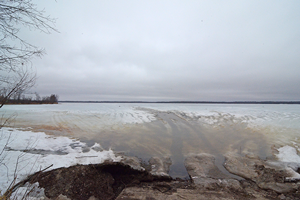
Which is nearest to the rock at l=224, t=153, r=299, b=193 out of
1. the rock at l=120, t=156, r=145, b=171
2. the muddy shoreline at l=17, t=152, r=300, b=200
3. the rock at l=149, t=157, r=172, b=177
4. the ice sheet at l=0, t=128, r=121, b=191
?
the muddy shoreline at l=17, t=152, r=300, b=200

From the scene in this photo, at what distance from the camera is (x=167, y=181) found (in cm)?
439

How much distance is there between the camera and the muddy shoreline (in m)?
3.57

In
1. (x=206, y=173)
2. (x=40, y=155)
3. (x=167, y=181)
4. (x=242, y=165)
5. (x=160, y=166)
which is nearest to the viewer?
(x=167, y=181)

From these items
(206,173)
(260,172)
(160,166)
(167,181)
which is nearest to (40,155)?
(160,166)

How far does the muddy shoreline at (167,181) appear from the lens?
11.7 feet

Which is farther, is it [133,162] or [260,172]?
[133,162]

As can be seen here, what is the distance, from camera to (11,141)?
693 cm

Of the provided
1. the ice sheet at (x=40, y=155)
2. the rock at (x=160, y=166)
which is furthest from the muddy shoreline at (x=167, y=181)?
the ice sheet at (x=40, y=155)

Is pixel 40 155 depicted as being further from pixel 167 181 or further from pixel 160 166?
pixel 167 181

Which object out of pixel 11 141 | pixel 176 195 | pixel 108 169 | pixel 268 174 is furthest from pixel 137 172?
pixel 11 141

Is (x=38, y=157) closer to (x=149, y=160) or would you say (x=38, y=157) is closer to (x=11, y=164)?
(x=11, y=164)

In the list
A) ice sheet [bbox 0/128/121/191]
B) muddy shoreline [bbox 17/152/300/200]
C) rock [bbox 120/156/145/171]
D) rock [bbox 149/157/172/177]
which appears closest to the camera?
muddy shoreline [bbox 17/152/300/200]

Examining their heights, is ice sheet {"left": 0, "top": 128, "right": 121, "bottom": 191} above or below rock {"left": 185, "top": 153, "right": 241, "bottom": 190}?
above

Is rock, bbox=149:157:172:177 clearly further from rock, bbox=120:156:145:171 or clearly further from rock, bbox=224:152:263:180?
rock, bbox=224:152:263:180
